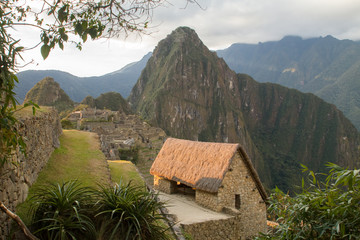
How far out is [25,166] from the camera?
5.55m

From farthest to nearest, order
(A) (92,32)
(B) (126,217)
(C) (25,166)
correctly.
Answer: (C) (25,166) < (B) (126,217) < (A) (92,32)

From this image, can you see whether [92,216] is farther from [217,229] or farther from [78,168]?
[217,229]

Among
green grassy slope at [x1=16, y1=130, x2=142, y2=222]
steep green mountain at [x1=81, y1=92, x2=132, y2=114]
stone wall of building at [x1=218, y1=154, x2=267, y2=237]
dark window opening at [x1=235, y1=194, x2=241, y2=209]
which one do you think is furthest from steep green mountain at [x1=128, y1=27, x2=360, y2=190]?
dark window opening at [x1=235, y1=194, x2=241, y2=209]

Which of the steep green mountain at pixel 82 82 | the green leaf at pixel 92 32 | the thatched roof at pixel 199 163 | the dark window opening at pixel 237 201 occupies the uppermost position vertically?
the steep green mountain at pixel 82 82

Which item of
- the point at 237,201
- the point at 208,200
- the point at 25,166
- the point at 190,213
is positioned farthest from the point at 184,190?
the point at 25,166

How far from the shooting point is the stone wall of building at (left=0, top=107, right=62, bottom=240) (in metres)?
4.21

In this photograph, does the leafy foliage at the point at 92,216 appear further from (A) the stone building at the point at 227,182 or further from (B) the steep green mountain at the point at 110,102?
(B) the steep green mountain at the point at 110,102

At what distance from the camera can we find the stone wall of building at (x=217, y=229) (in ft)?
28.3

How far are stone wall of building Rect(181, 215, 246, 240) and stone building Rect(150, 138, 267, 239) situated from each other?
4 centimetres

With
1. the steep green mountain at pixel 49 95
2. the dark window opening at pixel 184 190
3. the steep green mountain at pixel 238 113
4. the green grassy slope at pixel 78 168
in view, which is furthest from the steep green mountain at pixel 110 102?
the green grassy slope at pixel 78 168

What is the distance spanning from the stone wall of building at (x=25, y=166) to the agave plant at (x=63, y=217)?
1.34 feet

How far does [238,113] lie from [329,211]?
141 m

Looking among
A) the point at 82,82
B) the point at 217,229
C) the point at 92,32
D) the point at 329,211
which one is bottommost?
the point at 217,229

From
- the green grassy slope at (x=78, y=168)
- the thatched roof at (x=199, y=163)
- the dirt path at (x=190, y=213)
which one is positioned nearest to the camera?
the green grassy slope at (x=78, y=168)
